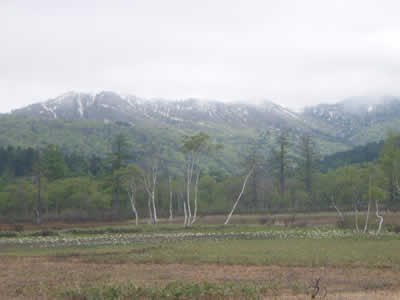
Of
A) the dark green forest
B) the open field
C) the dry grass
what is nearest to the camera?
the open field

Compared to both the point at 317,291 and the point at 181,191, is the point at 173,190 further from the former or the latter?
the point at 317,291

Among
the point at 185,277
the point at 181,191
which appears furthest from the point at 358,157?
the point at 185,277

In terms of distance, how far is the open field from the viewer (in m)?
16.8

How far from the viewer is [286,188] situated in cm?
9150

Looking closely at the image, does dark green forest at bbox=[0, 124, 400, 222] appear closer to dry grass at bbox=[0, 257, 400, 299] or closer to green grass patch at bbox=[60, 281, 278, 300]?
dry grass at bbox=[0, 257, 400, 299]

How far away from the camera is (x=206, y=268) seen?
24.8 metres

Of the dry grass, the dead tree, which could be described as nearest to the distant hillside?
the dry grass

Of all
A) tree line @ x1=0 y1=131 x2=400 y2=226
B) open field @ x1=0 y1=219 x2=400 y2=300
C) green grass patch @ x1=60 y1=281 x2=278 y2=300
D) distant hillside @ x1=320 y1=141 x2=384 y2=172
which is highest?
distant hillside @ x1=320 y1=141 x2=384 y2=172

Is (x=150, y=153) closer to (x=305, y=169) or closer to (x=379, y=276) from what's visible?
(x=305, y=169)

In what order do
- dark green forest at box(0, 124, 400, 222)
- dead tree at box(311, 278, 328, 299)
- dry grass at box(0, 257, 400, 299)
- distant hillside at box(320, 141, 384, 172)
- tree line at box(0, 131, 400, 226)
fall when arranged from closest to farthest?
1. dead tree at box(311, 278, 328, 299)
2. dry grass at box(0, 257, 400, 299)
3. dark green forest at box(0, 124, 400, 222)
4. tree line at box(0, 131, 400, 226)
5. distant hillside at box(320, 141, 384, 172)

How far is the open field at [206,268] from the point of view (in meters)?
16.8

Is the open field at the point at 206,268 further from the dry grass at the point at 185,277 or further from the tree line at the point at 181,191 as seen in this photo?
the tree line at the point at 181,191

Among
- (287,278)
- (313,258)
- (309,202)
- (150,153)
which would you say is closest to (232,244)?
(313,258)

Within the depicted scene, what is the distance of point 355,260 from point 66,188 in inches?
2628
